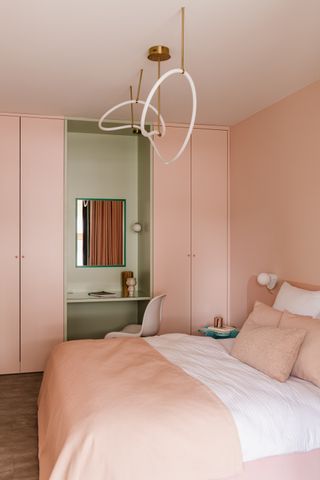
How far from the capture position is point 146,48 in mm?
3023

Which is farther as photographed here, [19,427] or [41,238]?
[41,238]

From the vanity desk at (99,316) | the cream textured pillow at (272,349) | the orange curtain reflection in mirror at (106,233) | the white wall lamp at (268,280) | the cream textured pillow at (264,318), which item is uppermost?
the orange curtain reflection in mirror at (106,233)

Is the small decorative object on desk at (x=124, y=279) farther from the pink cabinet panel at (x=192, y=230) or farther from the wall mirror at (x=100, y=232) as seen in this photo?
the pink cabinet panel at (x=192, y=230)

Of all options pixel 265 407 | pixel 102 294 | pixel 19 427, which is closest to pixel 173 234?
pixel 102 294

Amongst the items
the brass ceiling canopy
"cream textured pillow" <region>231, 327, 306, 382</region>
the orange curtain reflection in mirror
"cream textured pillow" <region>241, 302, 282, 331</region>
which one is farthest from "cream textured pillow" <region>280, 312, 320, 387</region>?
the orange curtain reflection in mirror

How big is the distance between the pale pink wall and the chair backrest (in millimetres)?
983

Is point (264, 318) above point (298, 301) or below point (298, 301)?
below

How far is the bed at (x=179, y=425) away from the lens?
2.06 metres

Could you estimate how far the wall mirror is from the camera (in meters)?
5.28

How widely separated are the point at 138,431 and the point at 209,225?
3.27 meters

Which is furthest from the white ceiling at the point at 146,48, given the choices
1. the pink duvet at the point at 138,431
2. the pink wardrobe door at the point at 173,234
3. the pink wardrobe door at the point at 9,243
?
the pink duvet at the point at 138,431

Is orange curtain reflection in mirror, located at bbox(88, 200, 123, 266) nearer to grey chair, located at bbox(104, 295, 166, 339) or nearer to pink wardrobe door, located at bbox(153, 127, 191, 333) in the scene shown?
pink wardrobe door, located at bbox(153, 127, 191, 333)

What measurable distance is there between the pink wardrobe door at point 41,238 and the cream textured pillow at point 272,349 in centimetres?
228

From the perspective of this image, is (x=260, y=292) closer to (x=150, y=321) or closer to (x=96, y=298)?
(x=150, y=321)
